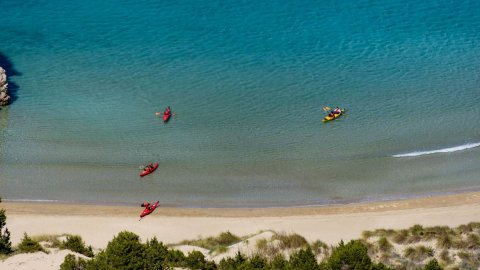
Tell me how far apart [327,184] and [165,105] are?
54.3 feet

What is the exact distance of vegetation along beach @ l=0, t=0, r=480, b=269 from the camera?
32.4 m

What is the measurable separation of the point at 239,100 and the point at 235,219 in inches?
642

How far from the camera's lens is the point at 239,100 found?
50.6 metres

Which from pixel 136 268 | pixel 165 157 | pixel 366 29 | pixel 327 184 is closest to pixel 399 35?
pixel 366 29

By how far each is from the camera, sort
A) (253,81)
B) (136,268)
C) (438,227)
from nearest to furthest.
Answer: (136,268) → (438,227) → (253,81)

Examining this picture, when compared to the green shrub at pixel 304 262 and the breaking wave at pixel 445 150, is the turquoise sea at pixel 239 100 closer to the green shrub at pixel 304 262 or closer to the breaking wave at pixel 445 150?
the breaking wave at pixel 445 150

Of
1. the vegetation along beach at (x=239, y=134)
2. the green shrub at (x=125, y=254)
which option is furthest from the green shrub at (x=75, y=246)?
the green shrub at (x=125, y=254)

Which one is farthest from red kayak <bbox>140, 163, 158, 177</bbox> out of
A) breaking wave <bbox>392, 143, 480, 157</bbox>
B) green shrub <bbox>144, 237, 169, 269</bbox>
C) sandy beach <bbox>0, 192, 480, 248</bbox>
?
breaking wave <bbox>392, 143, 480, 157</bbox>

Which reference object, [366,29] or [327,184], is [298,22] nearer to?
[366,29]

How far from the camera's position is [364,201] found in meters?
38.9

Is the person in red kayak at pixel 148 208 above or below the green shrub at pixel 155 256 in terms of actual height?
above

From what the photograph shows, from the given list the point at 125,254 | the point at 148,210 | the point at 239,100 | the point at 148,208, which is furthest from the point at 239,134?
the point at 125,254

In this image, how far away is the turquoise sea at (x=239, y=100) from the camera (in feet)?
133

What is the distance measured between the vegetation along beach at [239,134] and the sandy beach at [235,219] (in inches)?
5.3
